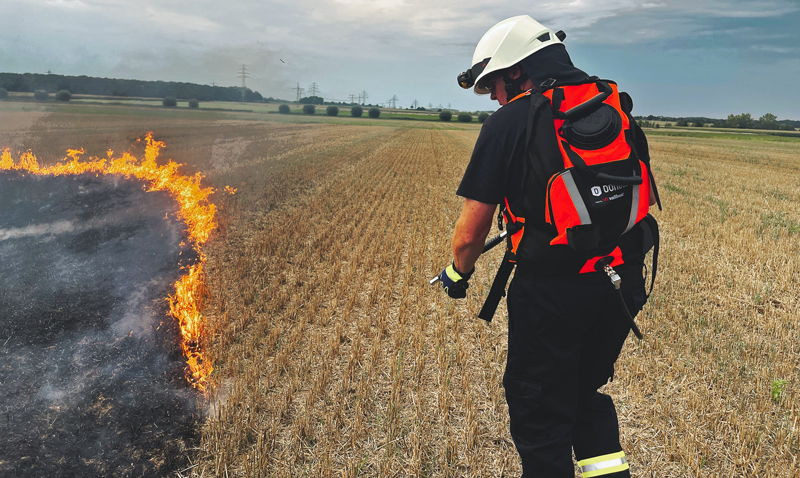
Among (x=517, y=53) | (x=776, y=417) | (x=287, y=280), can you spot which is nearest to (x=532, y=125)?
(x=517, y=53)

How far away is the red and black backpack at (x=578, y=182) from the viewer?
1.88 meters

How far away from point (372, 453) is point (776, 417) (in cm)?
353

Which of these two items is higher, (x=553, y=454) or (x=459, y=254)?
(x=459, y=254)

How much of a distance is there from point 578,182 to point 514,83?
758mm

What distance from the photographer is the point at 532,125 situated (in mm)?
1907

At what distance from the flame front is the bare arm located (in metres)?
3.11

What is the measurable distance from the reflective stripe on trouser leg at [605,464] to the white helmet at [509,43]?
2173 millimetres

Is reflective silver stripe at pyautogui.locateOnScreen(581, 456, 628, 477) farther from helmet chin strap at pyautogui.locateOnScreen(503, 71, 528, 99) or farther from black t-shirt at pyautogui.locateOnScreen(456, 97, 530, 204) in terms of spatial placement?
helmet chin strap at pyautogui.locateOnScreen(503, 71, 528, 99)

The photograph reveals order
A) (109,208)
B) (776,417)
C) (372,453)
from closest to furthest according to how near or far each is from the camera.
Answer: (372,453)
(776,417)
(109,208)

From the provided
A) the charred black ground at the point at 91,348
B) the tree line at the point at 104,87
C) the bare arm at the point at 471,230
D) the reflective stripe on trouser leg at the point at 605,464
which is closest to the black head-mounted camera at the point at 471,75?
the bare arm at the point at 471,230

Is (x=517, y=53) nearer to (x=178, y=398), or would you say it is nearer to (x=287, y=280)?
(x=178, y=398)

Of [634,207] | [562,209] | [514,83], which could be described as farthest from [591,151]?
[514,83]

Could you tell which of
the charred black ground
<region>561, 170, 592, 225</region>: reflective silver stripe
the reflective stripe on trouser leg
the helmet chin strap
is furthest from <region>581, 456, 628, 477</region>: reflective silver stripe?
the charred black ground

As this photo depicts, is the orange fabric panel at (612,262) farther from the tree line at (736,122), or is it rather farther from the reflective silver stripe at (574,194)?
the tree line at (736,122)
